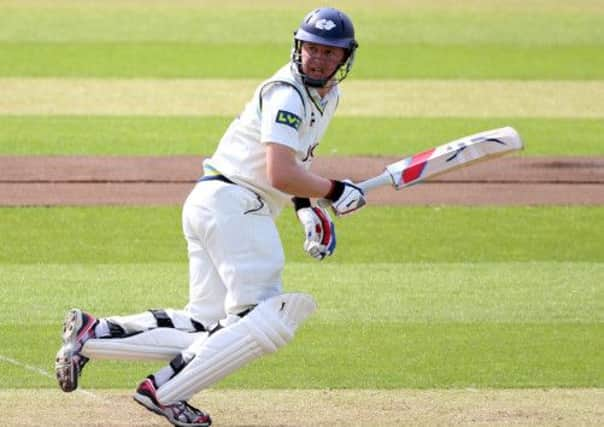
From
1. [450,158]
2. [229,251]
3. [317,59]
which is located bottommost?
[229,251]

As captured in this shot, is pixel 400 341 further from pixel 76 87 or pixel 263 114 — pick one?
pixel 76 87

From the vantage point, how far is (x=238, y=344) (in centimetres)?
597

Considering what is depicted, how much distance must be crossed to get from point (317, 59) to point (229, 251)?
0.82m

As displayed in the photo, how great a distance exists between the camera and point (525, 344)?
7.78 meters

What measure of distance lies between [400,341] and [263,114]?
2092 mm

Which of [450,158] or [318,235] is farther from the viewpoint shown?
[450,158]

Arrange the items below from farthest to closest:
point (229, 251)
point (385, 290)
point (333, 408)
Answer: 1. point (385, 290)
2. point (333, 408)
3. point (229, 251)

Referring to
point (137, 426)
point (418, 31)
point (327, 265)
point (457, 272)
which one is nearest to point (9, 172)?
Answer: point (327, 265)

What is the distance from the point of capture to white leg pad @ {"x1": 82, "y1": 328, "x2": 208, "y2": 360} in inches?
Answer: 246

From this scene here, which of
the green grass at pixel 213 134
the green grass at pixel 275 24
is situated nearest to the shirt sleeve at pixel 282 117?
the green grass at pixel 213 134

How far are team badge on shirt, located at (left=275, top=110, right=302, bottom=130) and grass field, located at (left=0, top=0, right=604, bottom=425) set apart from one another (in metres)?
1.20

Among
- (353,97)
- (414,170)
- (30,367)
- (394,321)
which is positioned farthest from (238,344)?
(353,97)

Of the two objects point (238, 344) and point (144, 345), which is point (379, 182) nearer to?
point (238, 344)

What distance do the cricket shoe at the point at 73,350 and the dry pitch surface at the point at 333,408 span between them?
178 mm
